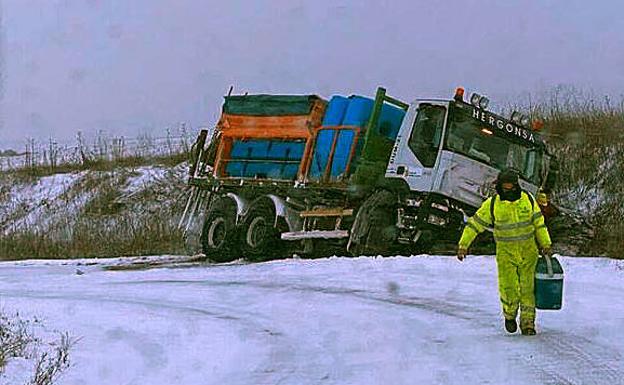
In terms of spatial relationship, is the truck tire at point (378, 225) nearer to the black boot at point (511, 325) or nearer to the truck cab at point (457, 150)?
the truck cab at point (457, 150)

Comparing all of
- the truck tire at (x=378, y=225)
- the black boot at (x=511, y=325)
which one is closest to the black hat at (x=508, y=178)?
the black boot at (x=511, y=325)

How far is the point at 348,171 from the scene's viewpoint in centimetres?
1769

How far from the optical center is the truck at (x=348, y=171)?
54.0ft

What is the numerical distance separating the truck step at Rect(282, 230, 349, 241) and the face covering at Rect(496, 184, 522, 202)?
339 inches

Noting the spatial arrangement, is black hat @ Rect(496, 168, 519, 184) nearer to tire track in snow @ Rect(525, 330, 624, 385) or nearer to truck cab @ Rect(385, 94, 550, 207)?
tire track in snow @ Rect(525, 330, 624, 385)

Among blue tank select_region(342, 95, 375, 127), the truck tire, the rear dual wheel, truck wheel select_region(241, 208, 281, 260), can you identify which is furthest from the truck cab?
the rear dual wheel

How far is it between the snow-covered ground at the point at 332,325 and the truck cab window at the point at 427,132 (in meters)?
1.77

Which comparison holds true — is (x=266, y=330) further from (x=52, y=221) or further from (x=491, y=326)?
(x=52, y=221)

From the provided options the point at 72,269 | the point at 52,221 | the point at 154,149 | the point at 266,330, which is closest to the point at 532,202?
the point at 266,330

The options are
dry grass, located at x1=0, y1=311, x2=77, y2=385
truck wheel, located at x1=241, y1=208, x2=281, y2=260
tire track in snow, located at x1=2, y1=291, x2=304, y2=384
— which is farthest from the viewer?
truck wheel, located at x1=241, y1=208, x2=281, y2=260

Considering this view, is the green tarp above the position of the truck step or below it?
above

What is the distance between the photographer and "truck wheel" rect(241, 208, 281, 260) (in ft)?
61.9

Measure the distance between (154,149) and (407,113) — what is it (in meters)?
22.5

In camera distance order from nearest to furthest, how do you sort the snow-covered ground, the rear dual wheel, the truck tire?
the snow-covered ground
the truck tire
the rear dual wheel
